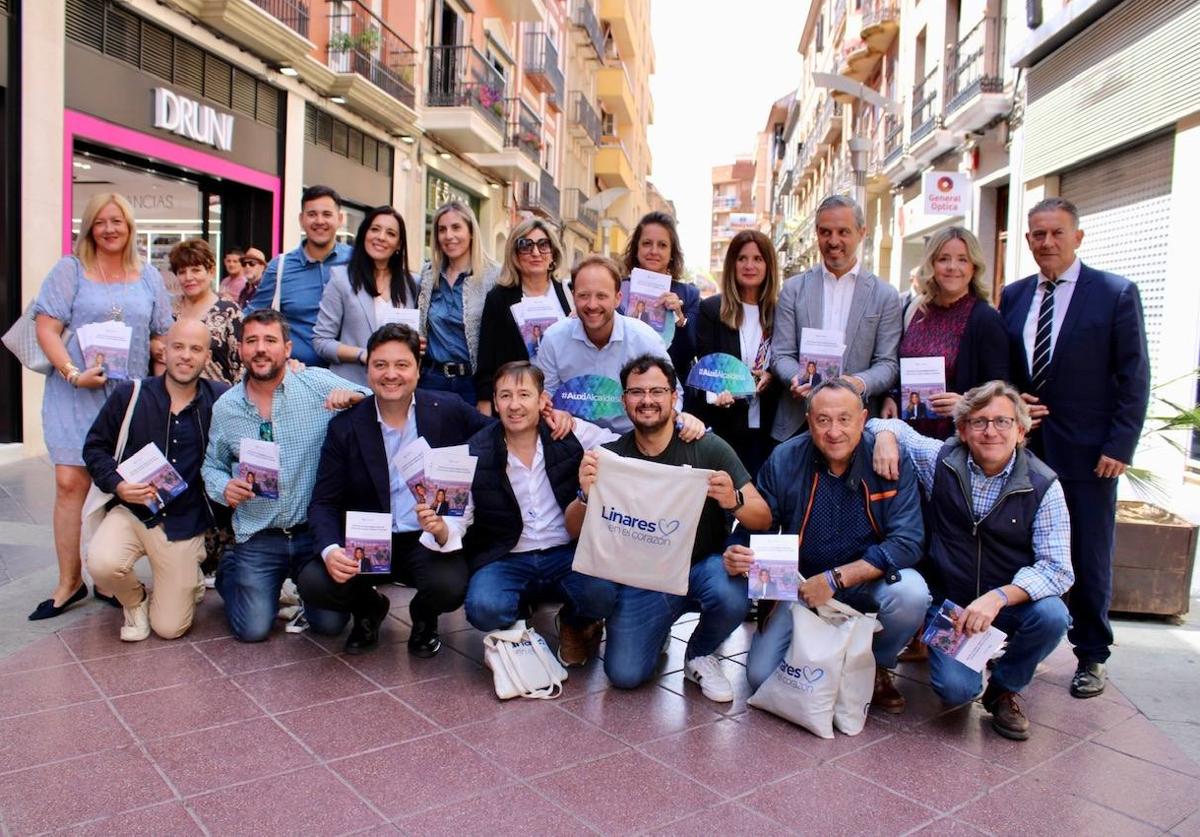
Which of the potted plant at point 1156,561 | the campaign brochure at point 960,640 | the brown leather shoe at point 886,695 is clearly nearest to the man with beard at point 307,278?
the brown leather shoe at point 886,695

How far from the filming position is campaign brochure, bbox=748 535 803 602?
3781mm

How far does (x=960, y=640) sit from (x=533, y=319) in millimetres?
2543

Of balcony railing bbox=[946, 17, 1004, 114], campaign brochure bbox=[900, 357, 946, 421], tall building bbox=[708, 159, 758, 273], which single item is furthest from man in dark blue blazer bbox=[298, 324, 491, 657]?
tall building bbox=[708, 159, 758, 273]

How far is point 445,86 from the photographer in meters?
19.2

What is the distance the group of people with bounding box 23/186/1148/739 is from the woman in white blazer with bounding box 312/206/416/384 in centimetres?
1

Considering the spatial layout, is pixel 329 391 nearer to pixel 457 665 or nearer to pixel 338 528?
pixel 338 528

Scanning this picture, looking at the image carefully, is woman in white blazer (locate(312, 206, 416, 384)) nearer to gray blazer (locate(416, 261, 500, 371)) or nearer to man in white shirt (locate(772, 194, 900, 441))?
gray blazer (locate(416, 261, 500, 371))

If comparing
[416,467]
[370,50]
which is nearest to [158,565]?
[416,467]

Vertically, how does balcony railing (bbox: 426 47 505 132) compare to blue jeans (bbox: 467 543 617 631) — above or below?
above

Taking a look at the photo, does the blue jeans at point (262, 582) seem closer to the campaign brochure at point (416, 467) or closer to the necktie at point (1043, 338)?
the campaign brochure at point (416, 467)

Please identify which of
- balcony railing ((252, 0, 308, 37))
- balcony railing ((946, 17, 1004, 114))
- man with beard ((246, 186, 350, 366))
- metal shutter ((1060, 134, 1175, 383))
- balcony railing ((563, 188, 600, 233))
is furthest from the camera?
balcony railing ((563, 188, 600, 233))

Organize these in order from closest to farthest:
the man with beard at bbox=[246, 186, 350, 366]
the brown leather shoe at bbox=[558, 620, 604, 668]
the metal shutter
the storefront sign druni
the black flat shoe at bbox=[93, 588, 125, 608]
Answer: the brown leather shoe at bbox=[558, 620, 604, 668]
the black flat shoe at bbox=[93, 588, 125, 608]
the man with beard at bbox=[246, 186, 350, 366]
the metal shutter
the storefront sign druni

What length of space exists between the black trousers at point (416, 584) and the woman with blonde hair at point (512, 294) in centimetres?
100

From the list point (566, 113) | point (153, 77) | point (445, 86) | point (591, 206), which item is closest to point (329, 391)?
point (153, 77)
